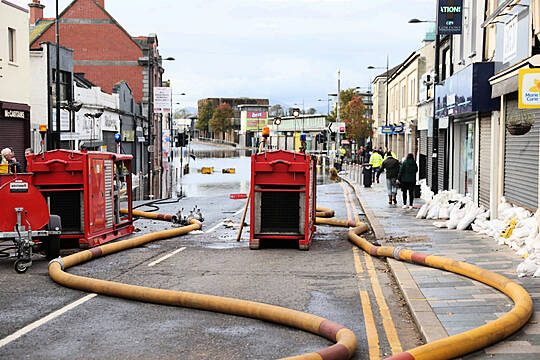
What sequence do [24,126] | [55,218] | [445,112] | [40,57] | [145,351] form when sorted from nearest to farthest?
[145,351], [55,218], [445,112], [24,126], [40,57]

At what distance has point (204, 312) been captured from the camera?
8703mm

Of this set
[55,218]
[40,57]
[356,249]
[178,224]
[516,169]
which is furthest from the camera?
[40,57]

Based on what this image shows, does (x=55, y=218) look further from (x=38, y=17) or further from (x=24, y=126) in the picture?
(x=38, y=17)

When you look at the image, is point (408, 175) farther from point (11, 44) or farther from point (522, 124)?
point (11, 44)

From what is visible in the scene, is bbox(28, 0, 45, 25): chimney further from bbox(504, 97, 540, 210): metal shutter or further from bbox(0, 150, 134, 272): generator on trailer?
bbox(504, 97, 540, 210): metal shutter

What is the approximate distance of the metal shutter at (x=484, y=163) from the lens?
18.6m

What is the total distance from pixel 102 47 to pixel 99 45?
310 mm

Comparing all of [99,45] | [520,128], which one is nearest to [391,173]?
[520,128]

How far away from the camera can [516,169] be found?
1549cm

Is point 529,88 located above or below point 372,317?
above

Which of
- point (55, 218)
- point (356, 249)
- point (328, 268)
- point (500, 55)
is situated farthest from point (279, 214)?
point (500, 55)

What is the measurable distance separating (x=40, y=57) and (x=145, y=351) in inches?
1254

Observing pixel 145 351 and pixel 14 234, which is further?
Result: pixel 14 234

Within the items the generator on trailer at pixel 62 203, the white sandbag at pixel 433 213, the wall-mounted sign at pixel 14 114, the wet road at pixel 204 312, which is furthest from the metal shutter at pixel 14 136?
the white sandbag at pixel 433 213
